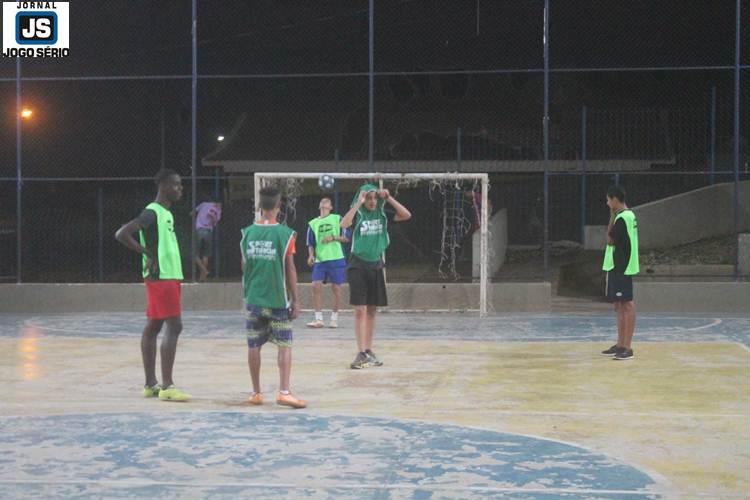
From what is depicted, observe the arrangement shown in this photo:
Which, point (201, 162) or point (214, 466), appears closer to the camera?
point (214, 466)

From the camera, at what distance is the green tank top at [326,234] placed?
17.5 m

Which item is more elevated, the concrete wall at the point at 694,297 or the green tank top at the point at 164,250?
the green tank top at the point at 164,250

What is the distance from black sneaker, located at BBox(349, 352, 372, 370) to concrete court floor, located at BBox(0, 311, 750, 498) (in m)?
0.17

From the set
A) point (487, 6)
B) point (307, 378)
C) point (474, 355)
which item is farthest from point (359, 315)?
point (487, 6)

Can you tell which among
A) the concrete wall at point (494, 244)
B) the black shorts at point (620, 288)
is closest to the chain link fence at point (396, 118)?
the concrete wall at point (494, 244)

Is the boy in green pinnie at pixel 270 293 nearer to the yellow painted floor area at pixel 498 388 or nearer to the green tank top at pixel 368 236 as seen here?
the yellow painted floor area at pixel 498 388

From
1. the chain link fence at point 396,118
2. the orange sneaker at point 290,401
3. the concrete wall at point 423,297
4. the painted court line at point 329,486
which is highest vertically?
the chain link fence at point 396,118

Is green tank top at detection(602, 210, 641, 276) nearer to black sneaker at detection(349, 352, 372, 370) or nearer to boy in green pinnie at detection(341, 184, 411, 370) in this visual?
boy in green pinnie at detection(341, 184, 411, 370)

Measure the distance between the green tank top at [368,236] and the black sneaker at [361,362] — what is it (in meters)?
1.05

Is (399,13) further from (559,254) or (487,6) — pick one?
(559,254)

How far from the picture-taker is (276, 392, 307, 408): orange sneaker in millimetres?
9766

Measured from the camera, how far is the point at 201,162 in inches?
1511

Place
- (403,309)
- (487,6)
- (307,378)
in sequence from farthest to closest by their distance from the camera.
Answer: (487,6), (403,309), (307,378)

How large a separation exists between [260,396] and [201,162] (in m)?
29.1
